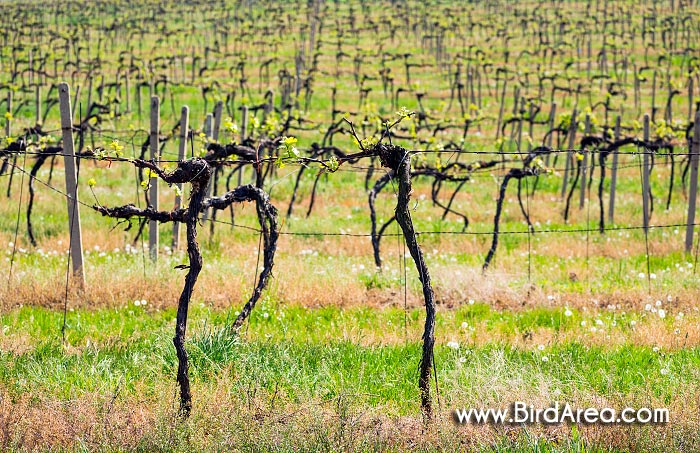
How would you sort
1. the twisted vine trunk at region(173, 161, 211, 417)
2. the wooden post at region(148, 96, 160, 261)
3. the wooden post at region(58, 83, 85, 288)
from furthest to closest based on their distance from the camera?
the wooden post at region(148, 96, 160, 261)
the wooden post at region(58, 83, 85, 288)
the twisted vine trunk at region(173, 161, 211, 417)

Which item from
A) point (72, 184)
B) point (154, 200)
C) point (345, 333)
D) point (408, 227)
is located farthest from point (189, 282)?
point (154, 200)

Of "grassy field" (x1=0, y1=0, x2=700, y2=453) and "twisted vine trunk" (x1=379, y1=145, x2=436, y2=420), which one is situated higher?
"twisted vine trunk" (x1=379, y1=145, x2=436, y2=420)

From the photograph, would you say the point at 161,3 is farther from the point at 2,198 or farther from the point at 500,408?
the point at 500,408

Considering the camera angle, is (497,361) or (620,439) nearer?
(620,439)

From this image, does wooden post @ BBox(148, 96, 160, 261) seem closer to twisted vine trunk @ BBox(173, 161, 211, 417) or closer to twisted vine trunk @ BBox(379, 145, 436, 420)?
twisted vine trunk @ BBox(173, 161, 211, 417)

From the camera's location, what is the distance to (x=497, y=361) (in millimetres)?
6410

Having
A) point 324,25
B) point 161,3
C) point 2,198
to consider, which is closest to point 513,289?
point 2,198

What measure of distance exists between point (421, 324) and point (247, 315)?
199 centimetres

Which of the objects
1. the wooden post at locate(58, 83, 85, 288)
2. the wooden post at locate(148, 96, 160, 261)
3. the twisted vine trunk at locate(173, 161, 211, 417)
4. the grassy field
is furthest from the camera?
the wooden post at locate(148, 96, 160, 261)

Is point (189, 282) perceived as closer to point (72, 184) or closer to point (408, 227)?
point (408, 227)

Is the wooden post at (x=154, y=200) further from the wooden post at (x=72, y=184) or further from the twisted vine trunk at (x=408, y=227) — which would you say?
the twisted vine trunk at (x=408, y=227)

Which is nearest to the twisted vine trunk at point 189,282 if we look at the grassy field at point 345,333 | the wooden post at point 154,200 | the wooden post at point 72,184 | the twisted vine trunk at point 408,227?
the grassy field at point 345,333

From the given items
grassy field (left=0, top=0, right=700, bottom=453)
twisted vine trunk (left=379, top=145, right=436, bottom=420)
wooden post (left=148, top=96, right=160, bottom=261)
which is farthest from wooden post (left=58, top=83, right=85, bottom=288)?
twisted vine trunk (left=379, top=145, right=436, bottom=420)

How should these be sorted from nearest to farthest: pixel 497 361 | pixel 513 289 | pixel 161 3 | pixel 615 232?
pixel 497 361 → pixel 513 289 → pixel 615 232 → pixel 161 3
